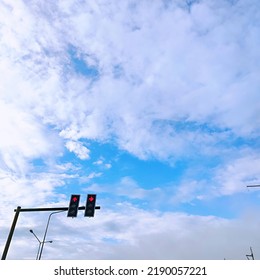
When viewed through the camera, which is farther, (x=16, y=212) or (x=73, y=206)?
(x=16, y=212)

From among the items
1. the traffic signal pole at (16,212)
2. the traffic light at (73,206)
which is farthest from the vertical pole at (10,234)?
the traffic light at (73,206)

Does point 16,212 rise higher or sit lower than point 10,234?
higher

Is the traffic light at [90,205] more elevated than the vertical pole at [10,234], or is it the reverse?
the traffic light at [90,205]

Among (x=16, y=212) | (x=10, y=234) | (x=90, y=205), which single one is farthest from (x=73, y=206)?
(x=10, y=234)

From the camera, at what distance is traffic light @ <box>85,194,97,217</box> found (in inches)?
515

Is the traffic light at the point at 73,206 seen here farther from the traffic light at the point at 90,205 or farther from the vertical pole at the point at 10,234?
the vertical pole at the point at 10,234

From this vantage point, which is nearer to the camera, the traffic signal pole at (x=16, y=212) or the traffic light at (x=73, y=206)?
the traffic signal pole at (x=16, y=212)

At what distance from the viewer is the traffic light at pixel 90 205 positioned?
13086 mm

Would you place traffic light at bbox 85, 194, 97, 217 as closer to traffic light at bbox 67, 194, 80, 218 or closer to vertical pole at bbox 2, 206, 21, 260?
traffic light at bbox 67, 194, 80, 218

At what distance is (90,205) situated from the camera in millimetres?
13211

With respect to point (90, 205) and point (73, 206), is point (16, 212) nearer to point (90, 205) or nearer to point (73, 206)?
point (73, 206)
